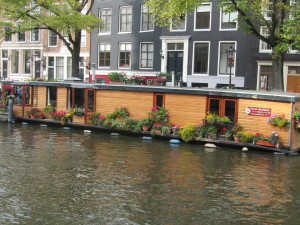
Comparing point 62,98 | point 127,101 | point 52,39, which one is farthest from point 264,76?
point 52,39

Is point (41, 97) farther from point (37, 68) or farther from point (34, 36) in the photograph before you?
→ point (34, 36)

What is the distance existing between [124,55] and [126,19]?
114 inches

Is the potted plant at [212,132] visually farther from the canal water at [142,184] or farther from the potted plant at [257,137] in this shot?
the potted plant at [257,137]

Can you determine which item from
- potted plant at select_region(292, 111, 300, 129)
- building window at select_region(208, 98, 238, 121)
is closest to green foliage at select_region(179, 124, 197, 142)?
building window at select_region(208, 98, 238, 121)

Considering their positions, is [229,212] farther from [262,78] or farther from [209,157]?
[262,78]

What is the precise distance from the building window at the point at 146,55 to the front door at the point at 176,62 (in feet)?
6.11

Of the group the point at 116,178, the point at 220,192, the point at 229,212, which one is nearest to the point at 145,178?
the point at 116,178

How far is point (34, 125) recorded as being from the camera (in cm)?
2277

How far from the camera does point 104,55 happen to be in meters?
36.1

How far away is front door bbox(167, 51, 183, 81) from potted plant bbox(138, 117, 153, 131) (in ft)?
40.2

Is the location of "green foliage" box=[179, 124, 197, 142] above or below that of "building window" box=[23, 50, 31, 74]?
below

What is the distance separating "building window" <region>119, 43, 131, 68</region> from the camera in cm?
3458

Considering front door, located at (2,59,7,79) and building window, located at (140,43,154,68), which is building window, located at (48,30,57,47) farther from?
building window, located at (140,43,154,68)

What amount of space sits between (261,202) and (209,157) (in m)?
5.06
